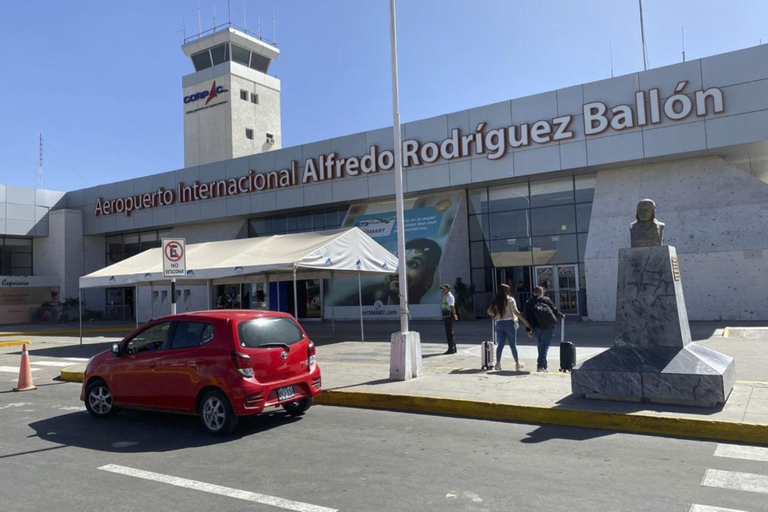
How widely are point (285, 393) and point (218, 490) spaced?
253cm

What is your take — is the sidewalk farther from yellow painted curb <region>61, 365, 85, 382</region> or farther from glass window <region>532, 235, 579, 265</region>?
glass window <region>532, 235, 579, 265</region>

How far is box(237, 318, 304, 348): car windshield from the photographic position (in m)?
7.78

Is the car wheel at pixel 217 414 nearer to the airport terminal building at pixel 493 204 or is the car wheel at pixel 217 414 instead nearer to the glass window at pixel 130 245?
the airport terminal building at pixel 493 204

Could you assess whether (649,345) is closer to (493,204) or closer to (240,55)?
(493,204)

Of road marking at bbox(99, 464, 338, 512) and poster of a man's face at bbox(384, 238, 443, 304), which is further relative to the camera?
poster of a man's face at bbox(384, 238, 443, 304)

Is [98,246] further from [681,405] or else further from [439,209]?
[681,405]

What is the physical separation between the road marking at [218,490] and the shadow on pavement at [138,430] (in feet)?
2.91

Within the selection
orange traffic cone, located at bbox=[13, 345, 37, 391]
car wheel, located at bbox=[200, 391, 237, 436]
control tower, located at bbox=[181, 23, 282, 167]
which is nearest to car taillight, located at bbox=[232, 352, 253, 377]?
car wheel, located at bbox=[200, 391, 237, 436]

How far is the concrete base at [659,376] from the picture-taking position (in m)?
7.58

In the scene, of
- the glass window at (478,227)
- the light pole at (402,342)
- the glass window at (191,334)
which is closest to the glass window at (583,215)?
the glass window at (478,227)

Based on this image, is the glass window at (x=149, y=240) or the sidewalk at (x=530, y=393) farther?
the glass window at (x=149, y=240)

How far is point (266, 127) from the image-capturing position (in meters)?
46.4

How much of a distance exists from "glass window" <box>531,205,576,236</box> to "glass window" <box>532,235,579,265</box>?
249 mm

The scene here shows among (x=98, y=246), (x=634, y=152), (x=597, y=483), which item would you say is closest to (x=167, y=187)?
(x=98, y=246)
